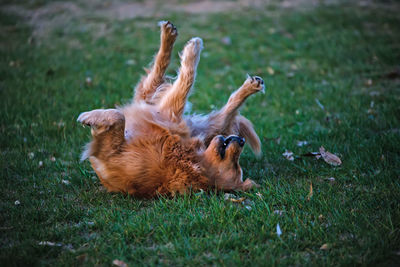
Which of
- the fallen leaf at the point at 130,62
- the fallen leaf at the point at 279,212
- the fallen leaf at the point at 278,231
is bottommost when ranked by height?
the fallen leaf at the point at 279,212

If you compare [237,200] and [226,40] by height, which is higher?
[226,40]

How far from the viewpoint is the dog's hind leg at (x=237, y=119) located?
4207mm

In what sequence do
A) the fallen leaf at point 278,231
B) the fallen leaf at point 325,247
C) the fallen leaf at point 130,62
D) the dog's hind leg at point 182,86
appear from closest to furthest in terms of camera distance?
1. the fallen leaf at point 325,247
2. the fallen leaf at point 278,231
3. the dog's hind leg at point 182,86
4. the fallen leaf at point 130,62

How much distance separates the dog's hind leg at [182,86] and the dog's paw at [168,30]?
423mm

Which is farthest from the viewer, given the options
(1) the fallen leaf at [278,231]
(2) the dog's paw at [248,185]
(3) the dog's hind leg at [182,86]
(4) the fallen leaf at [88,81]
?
(4) the fallen leaf at [88,81]

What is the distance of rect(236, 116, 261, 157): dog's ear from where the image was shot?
4207 mm

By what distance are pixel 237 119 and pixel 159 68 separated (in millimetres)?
1191

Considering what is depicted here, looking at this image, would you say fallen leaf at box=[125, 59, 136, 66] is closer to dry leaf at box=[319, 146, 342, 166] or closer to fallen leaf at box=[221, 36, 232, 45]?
fallen leaf at box=[221, 36, 232, 45]

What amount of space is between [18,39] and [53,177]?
570 centimetres

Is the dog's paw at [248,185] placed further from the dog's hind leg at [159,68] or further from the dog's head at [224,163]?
the dog's hind leg at [159,68]

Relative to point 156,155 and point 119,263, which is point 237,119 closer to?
point 156,155

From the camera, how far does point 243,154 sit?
4.57 meters

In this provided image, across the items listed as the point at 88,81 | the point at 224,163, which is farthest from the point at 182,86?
the point at 88,81

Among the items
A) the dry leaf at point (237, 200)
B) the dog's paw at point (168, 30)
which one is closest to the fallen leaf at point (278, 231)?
the dry leaf at point (237, 200)
